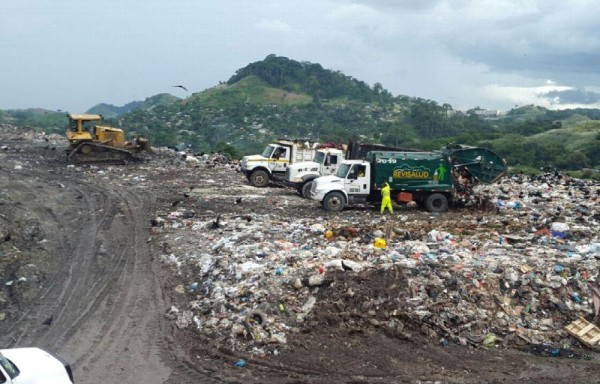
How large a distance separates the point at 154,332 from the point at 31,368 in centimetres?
320

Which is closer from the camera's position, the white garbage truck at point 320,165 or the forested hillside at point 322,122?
the white garbage truck at point 320,165

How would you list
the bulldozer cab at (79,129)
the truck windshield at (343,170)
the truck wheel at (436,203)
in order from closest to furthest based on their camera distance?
the truck windshield at (343,170), the truck wheel at (436,203), the bulldozer cab at (79,129)

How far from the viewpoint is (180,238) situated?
42.8 feet

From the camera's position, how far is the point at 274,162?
21.0 meters

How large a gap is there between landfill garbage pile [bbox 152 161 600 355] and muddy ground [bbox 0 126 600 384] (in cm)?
12

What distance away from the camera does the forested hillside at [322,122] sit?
148 feet

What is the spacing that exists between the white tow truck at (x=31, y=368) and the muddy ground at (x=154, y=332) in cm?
158

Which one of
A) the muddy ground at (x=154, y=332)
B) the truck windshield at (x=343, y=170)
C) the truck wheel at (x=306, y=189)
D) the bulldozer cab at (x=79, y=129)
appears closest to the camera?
the muddy ground at (x=154, y=332)

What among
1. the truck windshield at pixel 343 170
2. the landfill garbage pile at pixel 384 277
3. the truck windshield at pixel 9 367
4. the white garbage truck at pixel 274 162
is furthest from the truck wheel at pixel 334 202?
the truck windshield at pixel 9 367

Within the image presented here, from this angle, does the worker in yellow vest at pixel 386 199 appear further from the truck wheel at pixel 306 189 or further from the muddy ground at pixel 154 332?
the muddy ground at pixel 154 332

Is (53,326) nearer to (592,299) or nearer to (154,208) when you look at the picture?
(154,208)

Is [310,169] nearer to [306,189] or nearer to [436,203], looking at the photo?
[306,189]

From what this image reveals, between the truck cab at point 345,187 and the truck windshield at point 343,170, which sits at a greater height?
the truck windshield at point 343,170

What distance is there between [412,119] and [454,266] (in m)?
64.8
